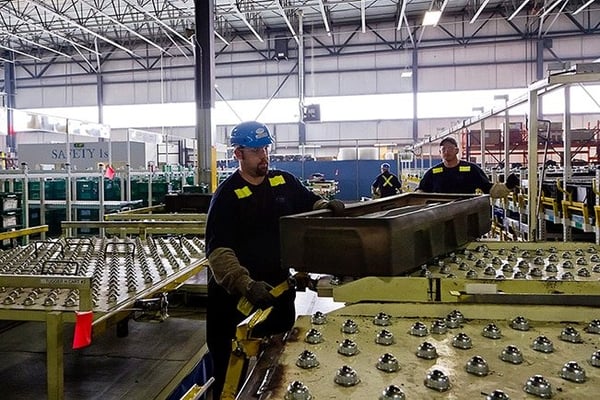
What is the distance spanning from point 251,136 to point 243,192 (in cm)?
31

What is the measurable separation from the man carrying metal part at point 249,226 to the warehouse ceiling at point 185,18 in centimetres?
1297

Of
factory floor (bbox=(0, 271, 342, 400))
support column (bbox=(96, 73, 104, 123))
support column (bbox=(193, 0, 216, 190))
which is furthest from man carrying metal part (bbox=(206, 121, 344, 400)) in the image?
support column (bbox=(96, 73, 104, 123))

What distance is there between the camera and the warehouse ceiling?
16.2m

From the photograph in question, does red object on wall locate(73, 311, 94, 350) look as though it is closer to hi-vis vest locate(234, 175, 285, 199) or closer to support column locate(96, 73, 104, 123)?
hi-vis vest locate(234, 175, 285, 199)

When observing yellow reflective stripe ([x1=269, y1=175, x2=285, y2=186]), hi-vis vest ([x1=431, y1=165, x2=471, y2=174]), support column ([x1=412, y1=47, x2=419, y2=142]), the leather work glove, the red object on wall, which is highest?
support column ([x1=412, y1=47, x2=419, y2=142])

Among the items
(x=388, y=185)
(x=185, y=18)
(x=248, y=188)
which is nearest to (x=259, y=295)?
(x=248, y=188)

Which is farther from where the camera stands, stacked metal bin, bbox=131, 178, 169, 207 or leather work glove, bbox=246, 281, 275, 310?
stacked metal bin, bbox=131, 178, 169, 207

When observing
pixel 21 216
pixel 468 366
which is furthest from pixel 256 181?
pixel 21 216

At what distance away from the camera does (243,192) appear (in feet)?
9.36

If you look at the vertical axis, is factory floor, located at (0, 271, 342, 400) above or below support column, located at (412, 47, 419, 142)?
below

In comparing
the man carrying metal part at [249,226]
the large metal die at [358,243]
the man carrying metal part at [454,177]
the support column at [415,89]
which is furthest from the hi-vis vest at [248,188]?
the support column at [415,89]

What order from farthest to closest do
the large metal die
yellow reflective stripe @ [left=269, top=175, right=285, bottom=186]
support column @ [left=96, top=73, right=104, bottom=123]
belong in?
support column @ [left=96, top=73, right=104, bottom=123], yellow reflective stripe @ [left=269, top=175, right=285, bottom=186], the large metal die

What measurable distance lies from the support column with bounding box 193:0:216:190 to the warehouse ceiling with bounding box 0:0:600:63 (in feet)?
24.0

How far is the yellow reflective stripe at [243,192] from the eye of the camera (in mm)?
2832
